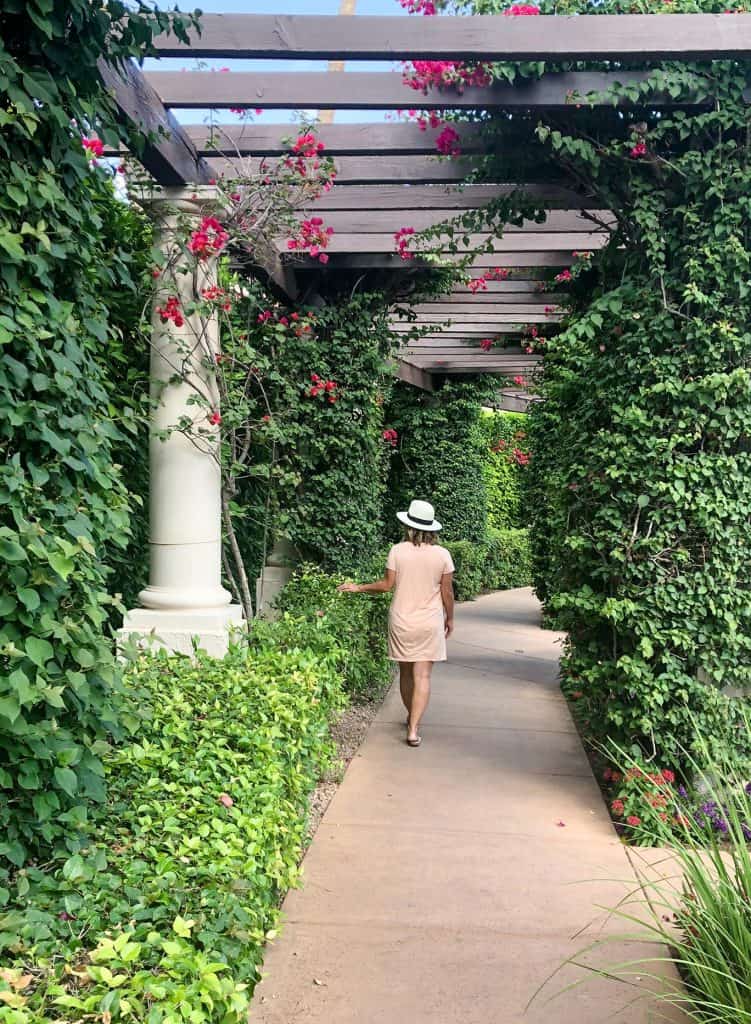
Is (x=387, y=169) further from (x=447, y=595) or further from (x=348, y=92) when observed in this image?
(x=447, y=595)

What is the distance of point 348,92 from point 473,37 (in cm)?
81

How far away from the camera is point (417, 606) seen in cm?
593

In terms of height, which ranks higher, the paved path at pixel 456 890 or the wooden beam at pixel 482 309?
the wooden beam at pixel 482 309

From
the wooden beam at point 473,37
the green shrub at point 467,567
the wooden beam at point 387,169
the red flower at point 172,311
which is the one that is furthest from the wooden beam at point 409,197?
the green shrub at point 467,567

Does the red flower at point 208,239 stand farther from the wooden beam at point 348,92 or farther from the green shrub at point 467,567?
the green shrub at point 467,567

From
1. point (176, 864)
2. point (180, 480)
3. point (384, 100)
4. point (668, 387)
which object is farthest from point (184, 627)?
point (384, 100)

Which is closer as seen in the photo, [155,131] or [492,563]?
[155,131]

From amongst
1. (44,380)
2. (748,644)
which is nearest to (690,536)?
(748,644)

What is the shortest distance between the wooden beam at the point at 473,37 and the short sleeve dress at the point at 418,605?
10.00 ft

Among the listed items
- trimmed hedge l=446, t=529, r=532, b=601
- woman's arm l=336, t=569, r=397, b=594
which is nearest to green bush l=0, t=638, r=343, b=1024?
woman's arm l=336, t=569, r=397, b=594

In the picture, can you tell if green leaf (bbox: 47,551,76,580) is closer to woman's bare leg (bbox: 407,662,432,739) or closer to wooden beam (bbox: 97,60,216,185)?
wooden beam (bbox: 97,60,216,185)

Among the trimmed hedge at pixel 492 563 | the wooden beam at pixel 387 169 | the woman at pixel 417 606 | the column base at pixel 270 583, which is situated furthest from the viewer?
the trimmed hedge at pixel 492 563

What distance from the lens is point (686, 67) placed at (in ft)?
13.8

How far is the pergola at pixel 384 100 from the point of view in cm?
383
